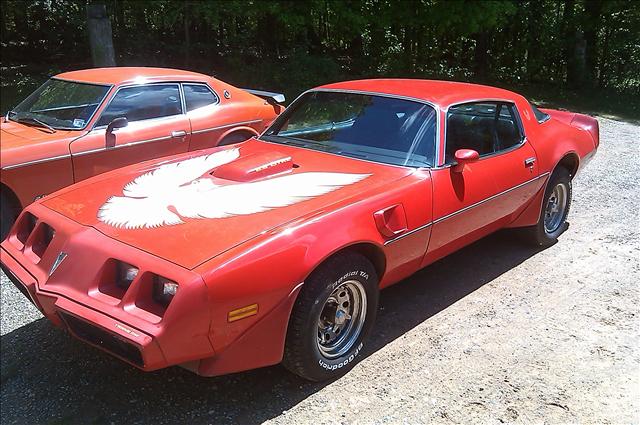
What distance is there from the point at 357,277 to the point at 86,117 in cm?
341

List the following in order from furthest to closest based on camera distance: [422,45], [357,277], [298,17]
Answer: [422,45]
[298,17]
[357,277]

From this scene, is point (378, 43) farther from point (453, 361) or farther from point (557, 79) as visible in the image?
point (453, 361)

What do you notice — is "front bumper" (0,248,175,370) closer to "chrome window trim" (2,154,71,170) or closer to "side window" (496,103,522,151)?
"chrome window trim" (2,154,71,170)

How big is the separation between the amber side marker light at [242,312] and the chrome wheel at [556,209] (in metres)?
3.26

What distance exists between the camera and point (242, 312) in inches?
103

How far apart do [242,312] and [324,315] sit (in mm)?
662

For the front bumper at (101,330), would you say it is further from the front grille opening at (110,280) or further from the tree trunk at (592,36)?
the tree trunk at (592,36)

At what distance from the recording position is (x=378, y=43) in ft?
48.5

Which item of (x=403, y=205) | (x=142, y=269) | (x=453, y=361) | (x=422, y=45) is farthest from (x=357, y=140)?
(x=422, y=45)

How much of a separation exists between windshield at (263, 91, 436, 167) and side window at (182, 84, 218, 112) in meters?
2.00

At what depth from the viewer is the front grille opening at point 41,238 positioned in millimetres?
3213

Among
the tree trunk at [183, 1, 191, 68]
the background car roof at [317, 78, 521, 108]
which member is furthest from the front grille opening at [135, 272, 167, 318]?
the tree trunk at [183, 1, 191, 68]

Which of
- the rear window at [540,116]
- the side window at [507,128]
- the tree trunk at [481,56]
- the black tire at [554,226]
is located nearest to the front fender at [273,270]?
the side window at [507,128]

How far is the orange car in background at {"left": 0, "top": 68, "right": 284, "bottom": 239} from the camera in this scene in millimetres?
4797
